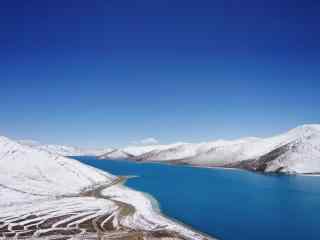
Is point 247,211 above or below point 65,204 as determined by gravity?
below

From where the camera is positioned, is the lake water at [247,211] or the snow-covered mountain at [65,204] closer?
the snow-covered mountain at [65,204]

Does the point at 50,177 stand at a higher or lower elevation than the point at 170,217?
higher

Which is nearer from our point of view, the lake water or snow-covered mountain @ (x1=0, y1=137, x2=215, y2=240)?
snow-covered mountain @ (x1=0, y1=137, x2=215, y2=240)

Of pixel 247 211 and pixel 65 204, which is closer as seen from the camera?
pixel 247 211

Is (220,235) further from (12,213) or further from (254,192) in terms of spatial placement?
(254,192)

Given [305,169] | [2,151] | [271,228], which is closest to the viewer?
[271,228]

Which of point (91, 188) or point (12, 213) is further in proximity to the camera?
point (91, 188)

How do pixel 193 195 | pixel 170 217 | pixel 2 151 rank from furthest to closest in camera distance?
pixel 2 151 < pixel 193 195 < pixel 170 217

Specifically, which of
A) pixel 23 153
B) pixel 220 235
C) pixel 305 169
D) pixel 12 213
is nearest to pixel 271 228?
pixel 220 235
